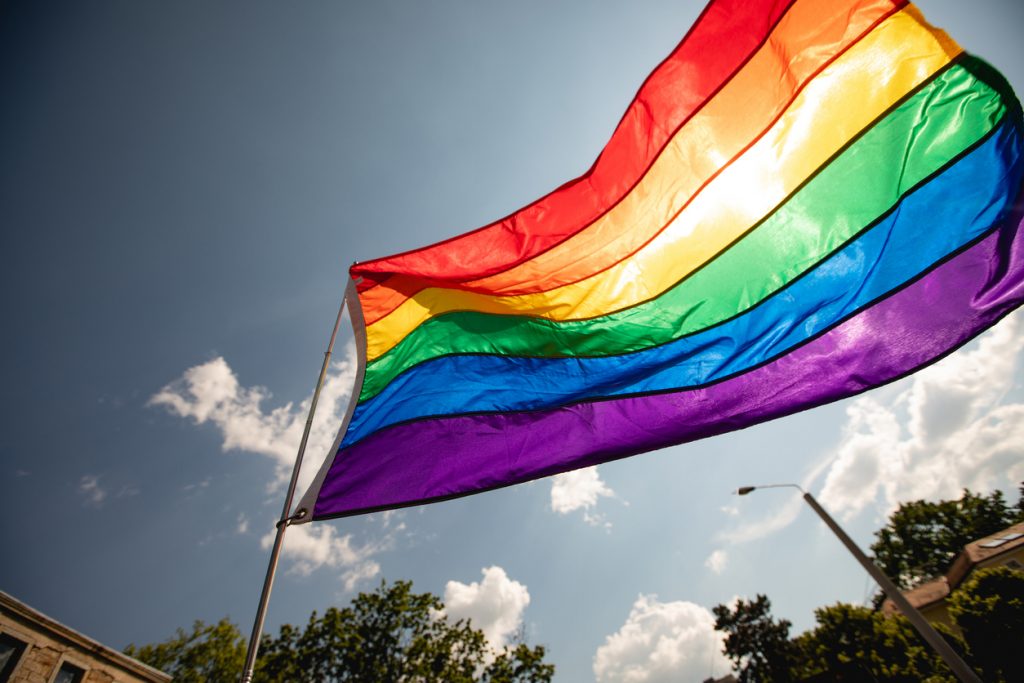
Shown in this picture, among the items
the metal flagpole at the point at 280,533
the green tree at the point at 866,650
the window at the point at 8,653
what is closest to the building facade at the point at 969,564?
the green tree at the point at 866,650

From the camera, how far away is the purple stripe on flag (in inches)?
115

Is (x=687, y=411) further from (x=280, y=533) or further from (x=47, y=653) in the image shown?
(x=47, y=653)

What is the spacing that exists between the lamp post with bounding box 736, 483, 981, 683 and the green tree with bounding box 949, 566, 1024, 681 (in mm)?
7746

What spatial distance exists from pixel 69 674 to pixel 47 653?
1.31m

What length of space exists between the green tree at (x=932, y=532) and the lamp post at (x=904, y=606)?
45528mm

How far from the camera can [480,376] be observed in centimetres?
438

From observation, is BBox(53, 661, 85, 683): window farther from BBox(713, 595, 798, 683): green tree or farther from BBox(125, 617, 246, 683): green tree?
BBox(713, 595, 798, 683): green tree

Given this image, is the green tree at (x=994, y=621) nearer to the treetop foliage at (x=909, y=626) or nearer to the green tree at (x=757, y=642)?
the treetop foliage at (x=909, y=626)

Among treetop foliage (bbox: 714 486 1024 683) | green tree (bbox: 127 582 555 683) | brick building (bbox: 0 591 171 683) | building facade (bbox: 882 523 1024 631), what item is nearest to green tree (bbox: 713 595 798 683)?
treetop foliage (bbox: 714 486 1024 683)

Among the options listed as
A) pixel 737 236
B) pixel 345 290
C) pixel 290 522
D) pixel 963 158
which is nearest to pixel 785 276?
pixel 737 236

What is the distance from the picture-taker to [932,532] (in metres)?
43.9

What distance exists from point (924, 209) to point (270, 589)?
485cm

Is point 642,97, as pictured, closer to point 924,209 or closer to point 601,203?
point 601,203

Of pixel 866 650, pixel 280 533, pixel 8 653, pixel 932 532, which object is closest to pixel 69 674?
pixel 8 653
